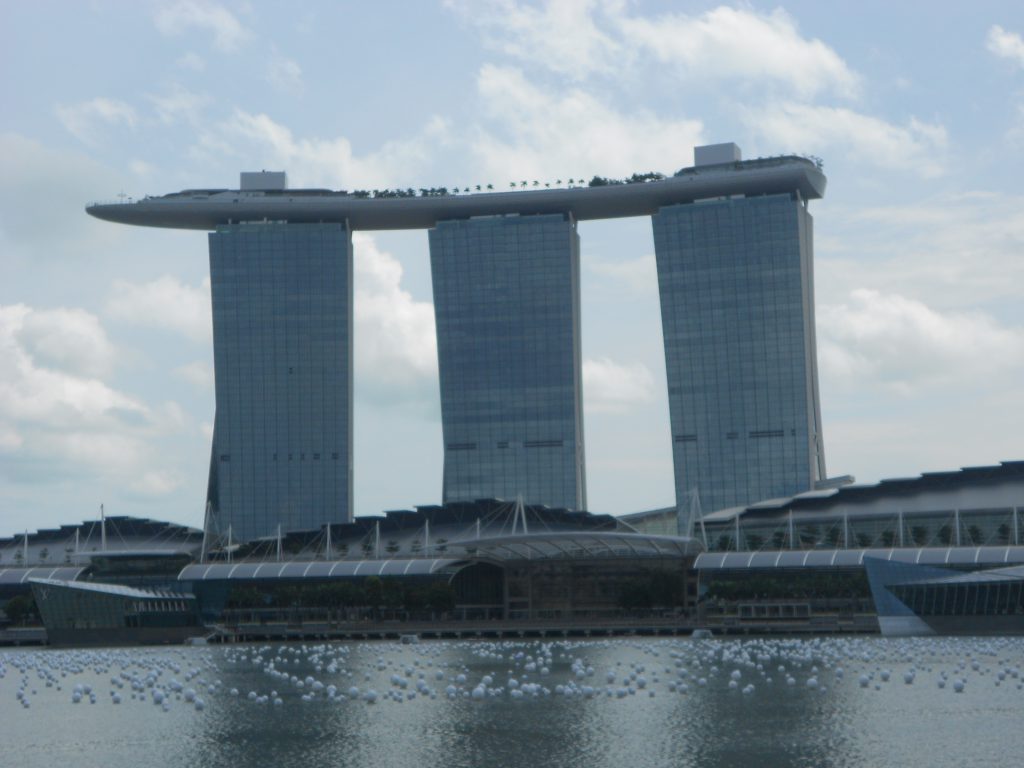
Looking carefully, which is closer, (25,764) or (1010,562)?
(25,764)

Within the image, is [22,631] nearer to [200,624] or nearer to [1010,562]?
[200,624]

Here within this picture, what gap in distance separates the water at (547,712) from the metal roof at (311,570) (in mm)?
59720

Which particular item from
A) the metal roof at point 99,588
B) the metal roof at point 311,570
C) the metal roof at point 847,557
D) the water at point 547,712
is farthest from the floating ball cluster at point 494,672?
the metal roof at point 311,570

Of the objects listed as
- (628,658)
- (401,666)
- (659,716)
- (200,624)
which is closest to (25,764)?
(659,716)

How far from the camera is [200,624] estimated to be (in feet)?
539

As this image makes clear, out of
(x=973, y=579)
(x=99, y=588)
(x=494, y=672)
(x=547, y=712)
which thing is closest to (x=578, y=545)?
(x=99, y=588)

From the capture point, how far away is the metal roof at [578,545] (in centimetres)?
16538

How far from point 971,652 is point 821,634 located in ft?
122

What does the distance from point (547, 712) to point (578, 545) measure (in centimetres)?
9831

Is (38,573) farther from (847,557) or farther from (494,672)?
(494,672)

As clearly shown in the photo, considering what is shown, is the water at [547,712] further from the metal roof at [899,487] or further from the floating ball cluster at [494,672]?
the metal roof at [899,487]

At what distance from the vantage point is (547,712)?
244 ft

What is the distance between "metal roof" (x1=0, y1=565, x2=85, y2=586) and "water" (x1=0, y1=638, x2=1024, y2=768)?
7489 centimetres

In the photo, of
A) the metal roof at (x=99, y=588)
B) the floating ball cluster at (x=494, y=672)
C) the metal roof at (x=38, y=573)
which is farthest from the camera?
the metal roof at (x=38, y=573)
